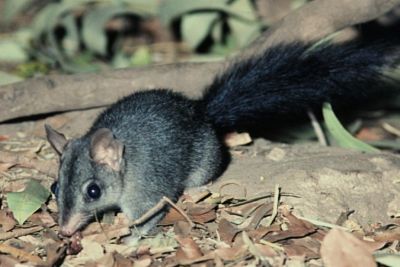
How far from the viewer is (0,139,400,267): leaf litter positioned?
16.2 ft

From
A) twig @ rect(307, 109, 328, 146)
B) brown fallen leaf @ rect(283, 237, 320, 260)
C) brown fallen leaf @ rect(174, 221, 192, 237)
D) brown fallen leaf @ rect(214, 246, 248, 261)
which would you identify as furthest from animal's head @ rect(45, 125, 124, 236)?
twig @ rect(307, 109, 328, 146)

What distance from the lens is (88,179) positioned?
5.17 metres

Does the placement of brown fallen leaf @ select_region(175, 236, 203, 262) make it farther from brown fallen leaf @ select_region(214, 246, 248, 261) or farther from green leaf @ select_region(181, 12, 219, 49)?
green leaf @ select_region(181, 12, 219, 49)

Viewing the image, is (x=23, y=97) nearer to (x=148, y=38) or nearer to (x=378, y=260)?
(x=378, y=260)

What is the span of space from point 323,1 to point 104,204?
2.83m

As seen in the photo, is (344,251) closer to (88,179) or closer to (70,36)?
(88,179)

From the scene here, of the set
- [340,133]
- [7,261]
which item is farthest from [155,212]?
[340,133]

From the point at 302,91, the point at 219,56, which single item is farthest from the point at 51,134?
the point at 219,56

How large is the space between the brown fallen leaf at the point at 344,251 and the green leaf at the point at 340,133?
185 cm

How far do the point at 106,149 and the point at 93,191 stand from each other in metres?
0.30

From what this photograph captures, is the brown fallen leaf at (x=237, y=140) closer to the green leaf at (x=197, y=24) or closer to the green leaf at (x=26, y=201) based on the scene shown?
the green leaf at (x=26, y=201)

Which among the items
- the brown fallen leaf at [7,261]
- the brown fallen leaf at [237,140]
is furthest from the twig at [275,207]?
the brown fallen leaf at [7,261]

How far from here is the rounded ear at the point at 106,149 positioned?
16.9ft

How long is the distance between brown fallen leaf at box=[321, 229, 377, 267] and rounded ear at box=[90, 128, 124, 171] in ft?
4.93
